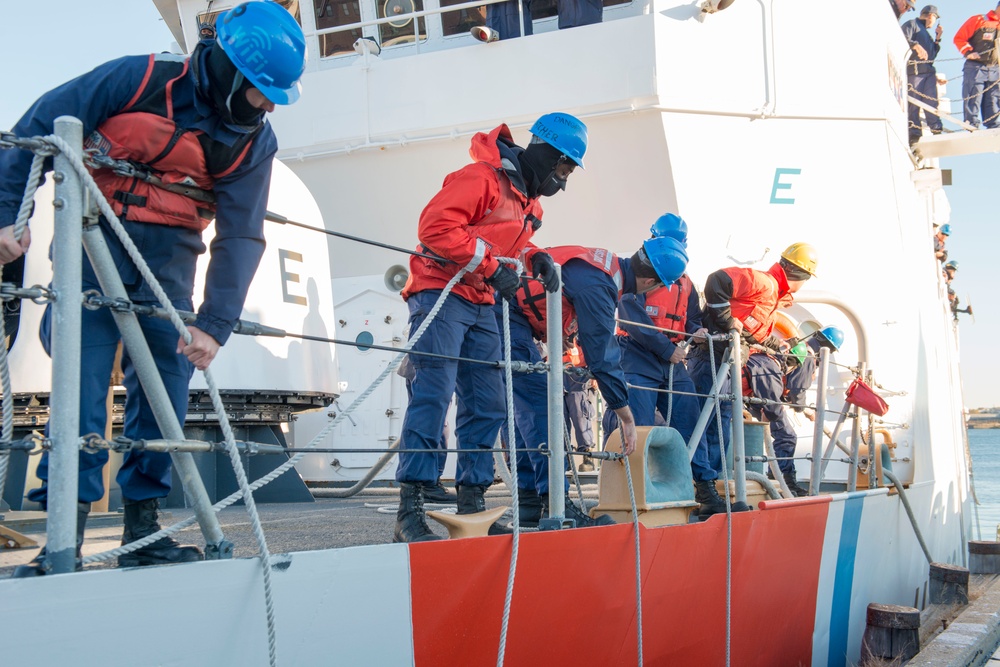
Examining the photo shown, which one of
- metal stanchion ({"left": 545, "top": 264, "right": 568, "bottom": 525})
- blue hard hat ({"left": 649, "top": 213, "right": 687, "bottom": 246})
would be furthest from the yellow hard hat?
metal stanchion ({"left": 545, "top": 264, "right": 568, "bottom": 525})

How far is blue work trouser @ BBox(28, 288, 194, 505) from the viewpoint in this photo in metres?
2.13

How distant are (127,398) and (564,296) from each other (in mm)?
1966

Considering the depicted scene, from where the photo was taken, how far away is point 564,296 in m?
3.86

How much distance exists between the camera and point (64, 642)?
175 cm

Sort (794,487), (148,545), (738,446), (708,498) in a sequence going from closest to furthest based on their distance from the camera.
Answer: (148,545) < (738,446) < (708,498) < (794,487)

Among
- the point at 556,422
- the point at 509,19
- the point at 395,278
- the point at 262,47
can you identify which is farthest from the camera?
the point at 395,278

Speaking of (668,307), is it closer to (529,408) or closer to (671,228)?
(671,228)

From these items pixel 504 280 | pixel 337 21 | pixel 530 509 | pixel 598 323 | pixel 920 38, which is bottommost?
pixel 530 509

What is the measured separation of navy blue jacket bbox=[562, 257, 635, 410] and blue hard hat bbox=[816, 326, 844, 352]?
3.47 m

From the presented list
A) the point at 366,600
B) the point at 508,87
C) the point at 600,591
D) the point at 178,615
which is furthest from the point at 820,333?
the point at 178,615

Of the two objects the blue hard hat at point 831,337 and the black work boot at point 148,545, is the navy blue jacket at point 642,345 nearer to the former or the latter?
the blue hard hat at point 831,337

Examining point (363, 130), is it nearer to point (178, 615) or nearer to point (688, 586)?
point (688, 586)

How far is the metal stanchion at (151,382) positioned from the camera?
6.33 ft

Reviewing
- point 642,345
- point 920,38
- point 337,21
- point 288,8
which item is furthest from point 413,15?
point 920,38
